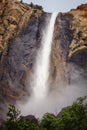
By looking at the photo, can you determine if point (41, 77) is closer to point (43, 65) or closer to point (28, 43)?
point (43, 65)

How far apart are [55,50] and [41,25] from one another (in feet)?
28.8

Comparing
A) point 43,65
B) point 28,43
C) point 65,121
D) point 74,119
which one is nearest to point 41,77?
point 43,65

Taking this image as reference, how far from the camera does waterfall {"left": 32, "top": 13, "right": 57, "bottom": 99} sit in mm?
83062

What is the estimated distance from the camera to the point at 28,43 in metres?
88.8

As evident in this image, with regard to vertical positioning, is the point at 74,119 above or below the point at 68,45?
below

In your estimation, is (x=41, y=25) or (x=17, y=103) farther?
(x=41, y=25)

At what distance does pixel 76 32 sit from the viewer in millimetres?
91000

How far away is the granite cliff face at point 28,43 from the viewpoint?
82.8m

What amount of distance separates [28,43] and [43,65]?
648cm

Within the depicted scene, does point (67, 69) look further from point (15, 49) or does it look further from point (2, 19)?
point (2, 19)

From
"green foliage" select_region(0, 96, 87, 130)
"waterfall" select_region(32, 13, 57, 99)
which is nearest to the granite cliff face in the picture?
"waterfall" select_region(32, 13, 57, 99)

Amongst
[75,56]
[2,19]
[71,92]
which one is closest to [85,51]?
[75,56]

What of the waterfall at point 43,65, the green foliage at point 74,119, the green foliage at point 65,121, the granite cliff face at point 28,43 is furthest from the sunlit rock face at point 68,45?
the green foliage at point 65,121

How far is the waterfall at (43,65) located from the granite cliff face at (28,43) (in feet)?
3.93
